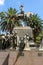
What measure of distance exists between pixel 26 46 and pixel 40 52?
117 centimetres

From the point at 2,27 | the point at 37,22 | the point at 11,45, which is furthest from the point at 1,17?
the point at 11,45

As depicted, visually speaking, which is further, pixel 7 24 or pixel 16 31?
pixel 7 24

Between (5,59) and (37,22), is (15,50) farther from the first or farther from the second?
(37,22)

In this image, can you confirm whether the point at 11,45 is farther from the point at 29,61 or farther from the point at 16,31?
the point at 29,61

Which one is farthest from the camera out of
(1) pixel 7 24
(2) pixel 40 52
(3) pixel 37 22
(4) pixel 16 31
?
(3) pixel 37 22

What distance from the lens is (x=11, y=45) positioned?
1784 cm

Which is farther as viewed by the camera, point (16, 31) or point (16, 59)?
point (16, 31)

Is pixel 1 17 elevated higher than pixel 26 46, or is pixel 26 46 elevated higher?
pixel 1 17

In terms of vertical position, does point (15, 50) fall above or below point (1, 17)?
below

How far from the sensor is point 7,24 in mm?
40219

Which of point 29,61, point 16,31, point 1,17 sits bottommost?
point 29,61

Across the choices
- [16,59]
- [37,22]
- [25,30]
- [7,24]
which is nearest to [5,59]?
[16,59]

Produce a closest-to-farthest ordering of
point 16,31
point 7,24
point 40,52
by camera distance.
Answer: point 40,52 < point 16,31 < point 7,24

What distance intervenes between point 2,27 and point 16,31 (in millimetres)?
24517
